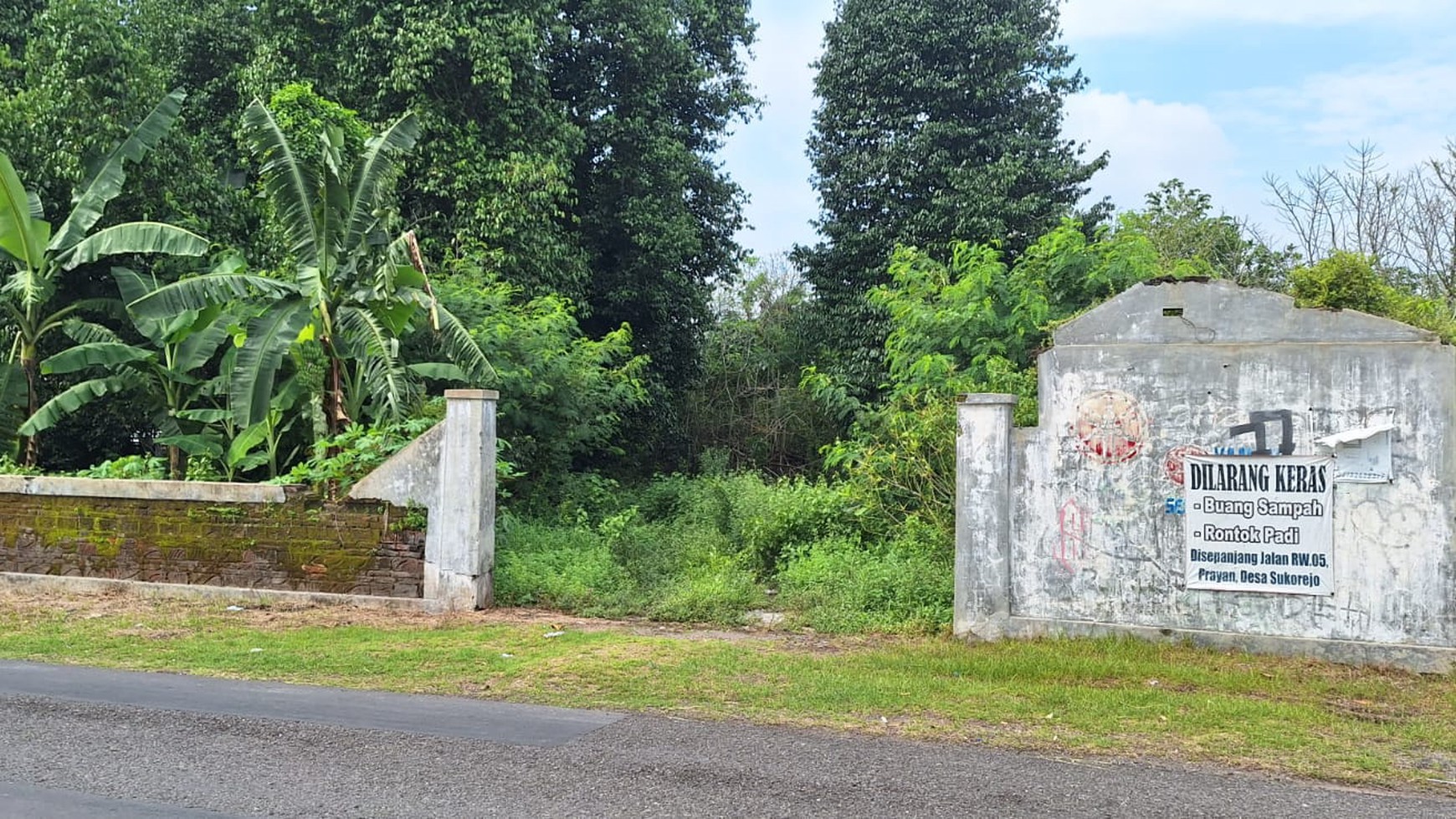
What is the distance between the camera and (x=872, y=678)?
679cm

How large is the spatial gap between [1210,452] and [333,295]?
8.59m

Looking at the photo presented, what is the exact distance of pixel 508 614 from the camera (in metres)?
9.25

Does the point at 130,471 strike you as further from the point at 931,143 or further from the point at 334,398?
the point at 931,143

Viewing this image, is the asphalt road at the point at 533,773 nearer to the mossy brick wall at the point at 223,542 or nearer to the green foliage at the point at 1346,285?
the mossy brick wall at the point at 223,542

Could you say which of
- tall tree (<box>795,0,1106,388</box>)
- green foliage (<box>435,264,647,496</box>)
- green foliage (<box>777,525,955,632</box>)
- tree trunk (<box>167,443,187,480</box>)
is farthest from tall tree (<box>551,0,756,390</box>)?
green foliage (<box>777,525,955,632</box>)

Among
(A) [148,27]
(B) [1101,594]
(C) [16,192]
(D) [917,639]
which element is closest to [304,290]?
(C) [16,192]

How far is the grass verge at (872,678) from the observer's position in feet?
18.1

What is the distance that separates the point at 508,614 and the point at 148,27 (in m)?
13.2

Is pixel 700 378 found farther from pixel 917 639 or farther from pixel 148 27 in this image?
pixel 917 639

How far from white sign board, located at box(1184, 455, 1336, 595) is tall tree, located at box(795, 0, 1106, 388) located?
1129 centimetres

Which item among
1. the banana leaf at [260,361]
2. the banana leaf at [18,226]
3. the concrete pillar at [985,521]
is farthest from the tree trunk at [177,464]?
the concrete pillar at [985,521]

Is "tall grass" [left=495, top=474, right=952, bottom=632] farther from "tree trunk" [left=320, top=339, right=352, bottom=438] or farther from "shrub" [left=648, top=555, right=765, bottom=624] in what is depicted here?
"tree trunk" [left=320, top=339, right=352, bottom=438]

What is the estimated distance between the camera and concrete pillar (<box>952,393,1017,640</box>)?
315 inches

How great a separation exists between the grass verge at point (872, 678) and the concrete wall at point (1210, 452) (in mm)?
307
